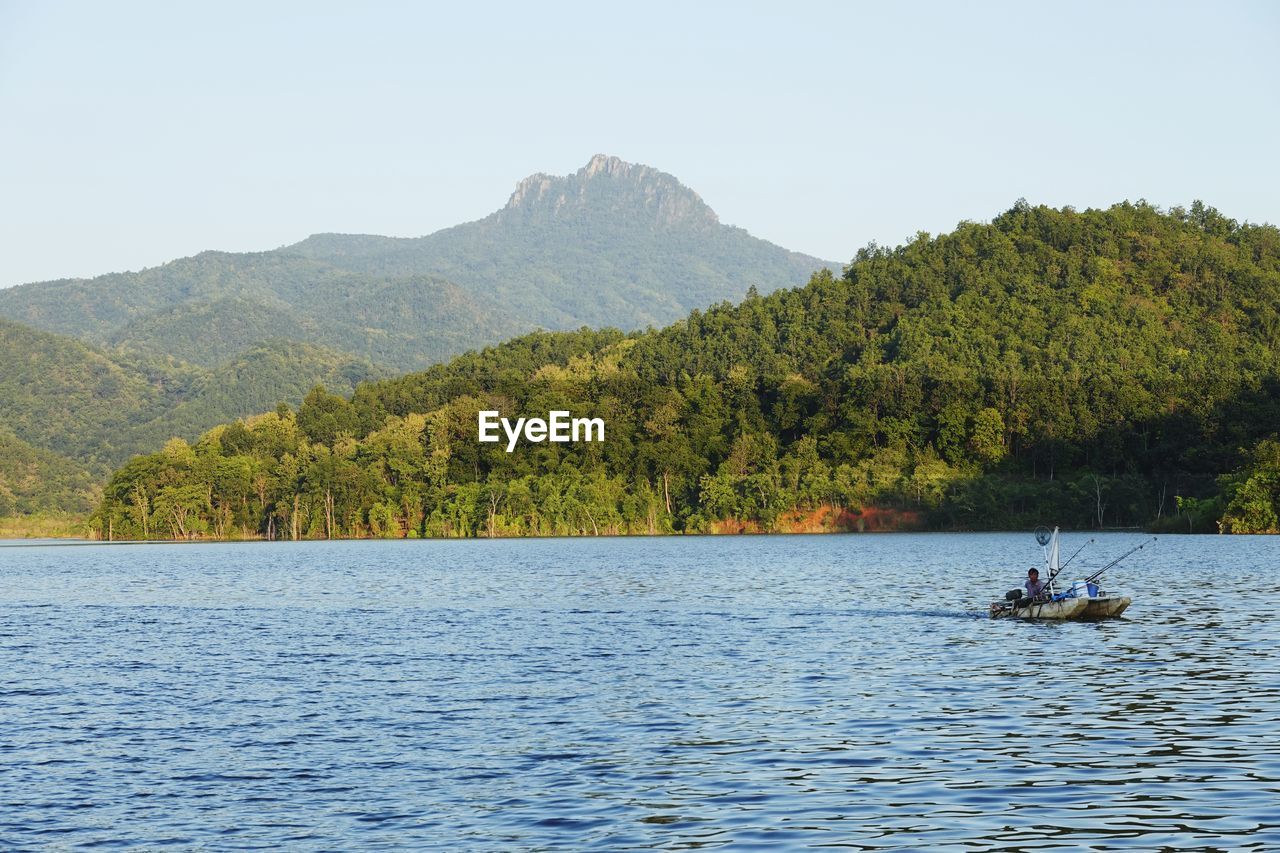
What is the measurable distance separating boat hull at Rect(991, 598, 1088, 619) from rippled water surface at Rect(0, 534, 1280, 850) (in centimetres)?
139

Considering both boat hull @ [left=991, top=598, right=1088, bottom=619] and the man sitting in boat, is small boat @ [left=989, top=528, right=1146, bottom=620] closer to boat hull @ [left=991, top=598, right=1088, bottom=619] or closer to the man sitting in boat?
boat hull @ [left=991, top=598, right=1088, bottom=619]

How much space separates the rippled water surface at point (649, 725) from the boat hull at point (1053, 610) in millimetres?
1389

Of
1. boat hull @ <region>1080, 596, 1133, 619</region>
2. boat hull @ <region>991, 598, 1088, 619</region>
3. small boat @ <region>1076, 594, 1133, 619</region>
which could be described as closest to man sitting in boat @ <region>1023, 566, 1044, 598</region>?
boat hull @ <region>991, 598, 1088, 619</region>

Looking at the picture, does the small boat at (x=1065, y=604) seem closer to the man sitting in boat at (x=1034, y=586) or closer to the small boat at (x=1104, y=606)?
the small boat at (x=1104, y=606)

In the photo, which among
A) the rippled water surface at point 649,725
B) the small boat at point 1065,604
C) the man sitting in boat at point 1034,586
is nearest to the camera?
the rippled water surface at point 649,725

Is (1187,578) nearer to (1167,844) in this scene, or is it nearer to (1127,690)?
(1127,690)

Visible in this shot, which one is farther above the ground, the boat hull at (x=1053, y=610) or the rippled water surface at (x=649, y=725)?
the boat hull at (x=1053, y=610)

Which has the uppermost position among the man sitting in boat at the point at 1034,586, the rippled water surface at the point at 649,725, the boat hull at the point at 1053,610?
the man sitting in boat at the point at 1034,586

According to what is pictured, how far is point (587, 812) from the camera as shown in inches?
945

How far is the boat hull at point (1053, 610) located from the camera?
5331 centimetres

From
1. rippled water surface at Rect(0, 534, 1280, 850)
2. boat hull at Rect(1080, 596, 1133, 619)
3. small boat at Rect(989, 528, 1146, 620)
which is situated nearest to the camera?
rippled water surface at Rect(0, 534, 1280, 850)

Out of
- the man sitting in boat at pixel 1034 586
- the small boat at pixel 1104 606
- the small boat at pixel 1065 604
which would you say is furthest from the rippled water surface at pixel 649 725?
the man sitting in boat at pixel 1034 586

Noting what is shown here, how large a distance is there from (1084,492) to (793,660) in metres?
129

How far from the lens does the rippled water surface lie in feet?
76.0
